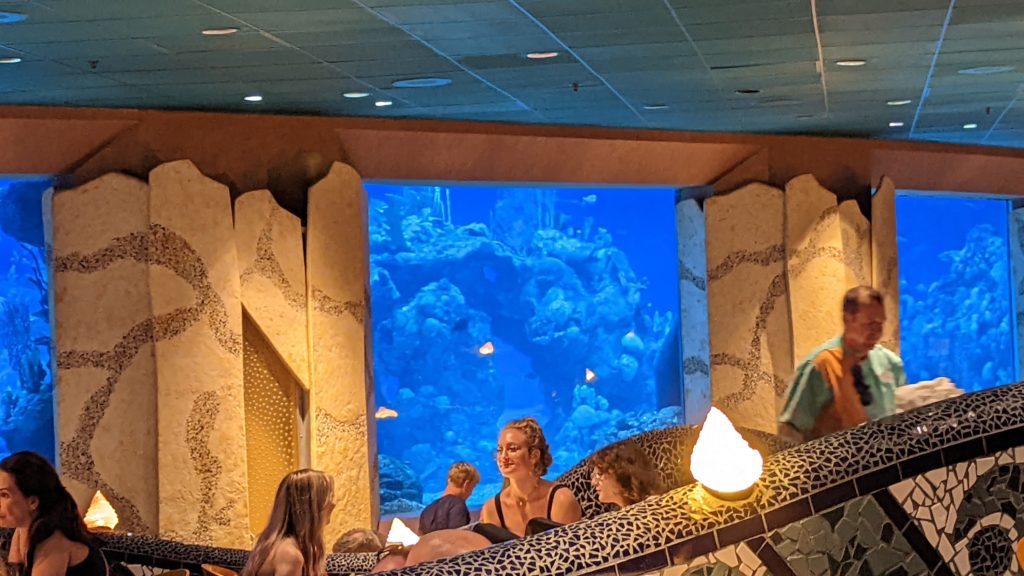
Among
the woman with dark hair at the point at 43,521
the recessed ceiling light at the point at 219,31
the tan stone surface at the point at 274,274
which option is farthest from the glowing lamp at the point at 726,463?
the tan stone surface at the point at 274,274

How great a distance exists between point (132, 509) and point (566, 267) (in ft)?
108

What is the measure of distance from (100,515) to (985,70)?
6.12 meters

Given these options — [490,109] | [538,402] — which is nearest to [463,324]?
[538,402]

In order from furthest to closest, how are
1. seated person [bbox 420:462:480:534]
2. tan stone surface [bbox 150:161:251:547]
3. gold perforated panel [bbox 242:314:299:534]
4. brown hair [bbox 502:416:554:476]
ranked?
gold perforated panel [bbox 242:314:299:534], tan stone surface [bbox 150:161:251:547], seated person [bbox 420:462:480:534], brown hair [bbox 502:416:554:476]

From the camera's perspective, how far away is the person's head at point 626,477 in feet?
13.4

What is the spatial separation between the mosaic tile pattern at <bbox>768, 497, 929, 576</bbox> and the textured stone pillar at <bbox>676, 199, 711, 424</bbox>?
379 inches

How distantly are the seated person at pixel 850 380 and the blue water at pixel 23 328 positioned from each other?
1571 cm

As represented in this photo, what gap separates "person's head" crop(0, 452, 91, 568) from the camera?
160 inches

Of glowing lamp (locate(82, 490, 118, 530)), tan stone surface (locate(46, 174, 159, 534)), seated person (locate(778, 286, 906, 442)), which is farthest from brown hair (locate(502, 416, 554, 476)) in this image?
tan stone surface (locate(46, 174, 159, 534))

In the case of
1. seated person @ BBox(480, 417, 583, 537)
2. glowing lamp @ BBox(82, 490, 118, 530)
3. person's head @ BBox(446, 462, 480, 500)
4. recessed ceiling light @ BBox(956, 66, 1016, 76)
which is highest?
recessed ceiling light @ BBox(956, 66, 1016, 76)

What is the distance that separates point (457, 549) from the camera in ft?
11.1

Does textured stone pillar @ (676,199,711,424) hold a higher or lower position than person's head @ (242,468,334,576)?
higher

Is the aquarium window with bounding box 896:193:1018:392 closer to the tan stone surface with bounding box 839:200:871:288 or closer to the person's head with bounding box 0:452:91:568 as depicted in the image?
the tan stone surface with bounding box 839:200:871:288

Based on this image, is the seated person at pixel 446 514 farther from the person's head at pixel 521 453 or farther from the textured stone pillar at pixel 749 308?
the textured stone pillar at pixel 749 308
